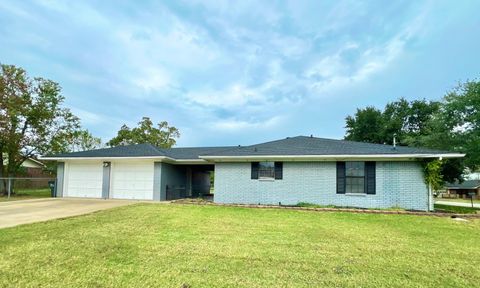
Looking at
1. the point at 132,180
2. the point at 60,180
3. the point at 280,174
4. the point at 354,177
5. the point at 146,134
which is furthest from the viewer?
the point at 146,134

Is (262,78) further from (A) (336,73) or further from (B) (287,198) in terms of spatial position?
(B) (287,198)

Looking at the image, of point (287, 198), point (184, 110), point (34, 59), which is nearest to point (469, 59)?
point (287, 198)

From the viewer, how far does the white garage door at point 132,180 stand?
54.4 ft

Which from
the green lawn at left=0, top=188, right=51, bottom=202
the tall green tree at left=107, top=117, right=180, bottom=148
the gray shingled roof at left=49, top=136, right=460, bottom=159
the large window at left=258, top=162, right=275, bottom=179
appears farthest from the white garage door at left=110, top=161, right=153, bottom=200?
the tall green tree at left=107, top=117, right=180, bottom=148

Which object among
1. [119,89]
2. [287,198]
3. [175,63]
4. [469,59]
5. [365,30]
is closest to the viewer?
[287,198]

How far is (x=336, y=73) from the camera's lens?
1802 centimetres

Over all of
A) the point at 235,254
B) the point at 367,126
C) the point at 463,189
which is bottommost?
the point at 463,189

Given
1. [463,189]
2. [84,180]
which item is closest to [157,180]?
[84,180]

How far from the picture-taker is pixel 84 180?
17656mm

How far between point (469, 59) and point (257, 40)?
44.6 feet

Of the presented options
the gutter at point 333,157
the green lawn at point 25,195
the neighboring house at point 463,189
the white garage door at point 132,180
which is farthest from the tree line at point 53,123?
the neighboring house at point 463,189

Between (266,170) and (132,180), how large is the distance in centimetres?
804

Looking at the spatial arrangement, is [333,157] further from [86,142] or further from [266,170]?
[86,142]

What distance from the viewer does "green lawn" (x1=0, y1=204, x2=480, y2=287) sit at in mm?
4227
